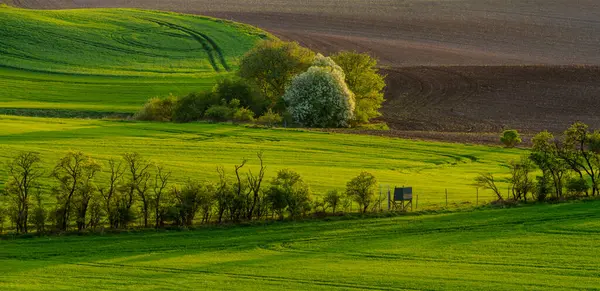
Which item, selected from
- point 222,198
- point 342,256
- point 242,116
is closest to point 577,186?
point 342,256

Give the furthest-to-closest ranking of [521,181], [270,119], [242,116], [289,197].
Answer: [242,116] < [270,119] < [521,181] < [289,197]

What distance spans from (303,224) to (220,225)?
3.33m

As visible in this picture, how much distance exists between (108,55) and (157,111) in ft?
102

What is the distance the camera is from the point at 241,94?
78125mm

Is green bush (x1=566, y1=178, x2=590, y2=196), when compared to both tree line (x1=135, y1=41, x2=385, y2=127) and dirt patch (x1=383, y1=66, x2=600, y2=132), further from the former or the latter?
tree line (x1=135, y1=41, x2=385, y2=127)

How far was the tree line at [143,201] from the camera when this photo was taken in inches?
1533

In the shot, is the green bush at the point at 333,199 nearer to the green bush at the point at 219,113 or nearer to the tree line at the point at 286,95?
the tree line at the point at 286,95

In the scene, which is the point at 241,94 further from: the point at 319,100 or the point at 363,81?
the point at 363,81

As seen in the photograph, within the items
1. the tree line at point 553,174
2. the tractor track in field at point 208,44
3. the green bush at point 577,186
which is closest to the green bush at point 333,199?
the tree line at point 553,174

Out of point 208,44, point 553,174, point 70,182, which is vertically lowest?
point 70,182

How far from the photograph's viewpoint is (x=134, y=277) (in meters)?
31.9

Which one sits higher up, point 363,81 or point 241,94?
point 363,81

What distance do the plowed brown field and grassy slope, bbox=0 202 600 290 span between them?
117 feet

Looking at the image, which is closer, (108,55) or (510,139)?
(510,139)
